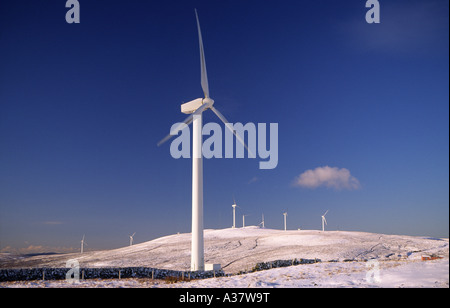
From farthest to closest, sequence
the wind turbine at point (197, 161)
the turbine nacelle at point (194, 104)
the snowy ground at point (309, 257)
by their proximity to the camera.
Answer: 1. the turbine nacelle at point (194, 104)
2. the wind turbine at point (197, 161)
3. the snowy ground at point (309, 257)

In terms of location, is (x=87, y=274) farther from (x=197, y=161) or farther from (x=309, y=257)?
(x=309, y=257)

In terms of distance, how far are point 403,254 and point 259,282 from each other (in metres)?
37.8

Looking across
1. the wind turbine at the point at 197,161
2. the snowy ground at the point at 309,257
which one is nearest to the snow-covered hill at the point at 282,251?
the snowy ground at the point at 309,257

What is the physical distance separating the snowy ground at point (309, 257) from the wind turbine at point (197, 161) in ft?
29.2

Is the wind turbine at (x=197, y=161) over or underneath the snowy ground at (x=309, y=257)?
over

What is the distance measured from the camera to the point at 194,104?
162 feet

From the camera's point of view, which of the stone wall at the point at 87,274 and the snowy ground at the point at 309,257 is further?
the stone wall at the point at 87,274

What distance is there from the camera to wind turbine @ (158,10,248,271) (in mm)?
43750

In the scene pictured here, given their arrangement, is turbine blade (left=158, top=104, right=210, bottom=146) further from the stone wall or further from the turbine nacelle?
the stone wall

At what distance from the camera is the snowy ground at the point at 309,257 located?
30.2m

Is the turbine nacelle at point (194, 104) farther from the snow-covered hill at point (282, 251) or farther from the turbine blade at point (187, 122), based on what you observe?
the snow-covered hill at point (282, 251)

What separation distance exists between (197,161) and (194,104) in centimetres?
856

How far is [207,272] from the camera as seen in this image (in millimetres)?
38969
